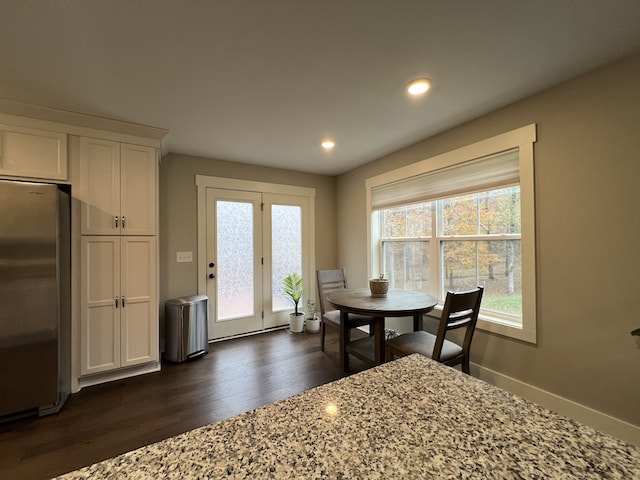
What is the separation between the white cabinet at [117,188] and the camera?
7.99 ft

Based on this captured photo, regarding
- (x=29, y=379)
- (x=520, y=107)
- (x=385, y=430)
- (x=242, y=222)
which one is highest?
(x=520, y=107)

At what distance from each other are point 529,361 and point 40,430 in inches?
143

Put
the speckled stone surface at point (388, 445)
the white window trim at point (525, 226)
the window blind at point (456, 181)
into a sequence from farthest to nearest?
the window blind at point (456, 181) < the white window trim at point (525, 226) < the speckled stone surface at point (388, 445)

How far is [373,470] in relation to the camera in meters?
0.51

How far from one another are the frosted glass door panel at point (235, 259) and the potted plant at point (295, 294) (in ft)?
1.68

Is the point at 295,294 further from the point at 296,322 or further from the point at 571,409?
the point at 571,409

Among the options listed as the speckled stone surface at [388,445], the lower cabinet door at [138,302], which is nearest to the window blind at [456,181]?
the speckled stone surface at [388,445]

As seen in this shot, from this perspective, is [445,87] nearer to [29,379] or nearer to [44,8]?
[44,8]

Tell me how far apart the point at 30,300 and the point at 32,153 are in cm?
121

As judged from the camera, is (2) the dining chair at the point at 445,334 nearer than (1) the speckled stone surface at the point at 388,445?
No

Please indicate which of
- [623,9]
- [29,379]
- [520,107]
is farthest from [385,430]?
[29,379]

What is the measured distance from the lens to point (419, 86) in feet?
6.42

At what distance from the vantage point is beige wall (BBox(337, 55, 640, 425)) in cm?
167

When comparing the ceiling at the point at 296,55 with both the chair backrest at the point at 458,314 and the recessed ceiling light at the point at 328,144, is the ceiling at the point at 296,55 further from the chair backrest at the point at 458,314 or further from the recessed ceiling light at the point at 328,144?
the chair backrest at the point at 458,314
